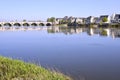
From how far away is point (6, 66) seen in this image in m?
14.0

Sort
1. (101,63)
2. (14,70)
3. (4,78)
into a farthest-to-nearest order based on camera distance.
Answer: (101,63) → (14,70) → (4,78)

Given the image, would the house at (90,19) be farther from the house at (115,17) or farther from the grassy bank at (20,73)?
the grassy bank at (20,73)

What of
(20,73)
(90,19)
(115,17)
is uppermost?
(20,73)

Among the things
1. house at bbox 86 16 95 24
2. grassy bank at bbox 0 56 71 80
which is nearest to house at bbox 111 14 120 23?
house at bbox 86 16 95 24

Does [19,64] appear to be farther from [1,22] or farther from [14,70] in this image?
[1,22]

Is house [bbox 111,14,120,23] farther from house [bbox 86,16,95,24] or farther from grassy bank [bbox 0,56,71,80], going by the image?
grassy bank [bbox 0,56,71,80]

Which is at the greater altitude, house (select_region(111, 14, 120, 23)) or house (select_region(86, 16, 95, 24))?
house (select_region(111, 14, 120, 23))

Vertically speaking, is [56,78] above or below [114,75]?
above

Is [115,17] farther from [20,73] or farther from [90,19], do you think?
[20,73]

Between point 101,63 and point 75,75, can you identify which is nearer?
point 75,75

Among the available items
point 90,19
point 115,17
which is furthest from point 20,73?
point 90,19

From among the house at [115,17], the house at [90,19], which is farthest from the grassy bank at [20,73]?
the house at [90,19]

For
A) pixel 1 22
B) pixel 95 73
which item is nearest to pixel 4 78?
pixel 95 73

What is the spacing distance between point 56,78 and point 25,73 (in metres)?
1.49
